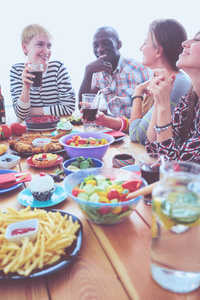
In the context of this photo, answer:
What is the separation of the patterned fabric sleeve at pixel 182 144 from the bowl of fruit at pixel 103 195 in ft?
1.45

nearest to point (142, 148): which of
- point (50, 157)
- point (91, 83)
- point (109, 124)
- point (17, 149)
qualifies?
point (109, 124)

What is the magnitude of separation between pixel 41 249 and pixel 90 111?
1.27m

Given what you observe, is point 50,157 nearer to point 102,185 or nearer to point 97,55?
point 102,185

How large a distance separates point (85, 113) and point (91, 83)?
123 cm

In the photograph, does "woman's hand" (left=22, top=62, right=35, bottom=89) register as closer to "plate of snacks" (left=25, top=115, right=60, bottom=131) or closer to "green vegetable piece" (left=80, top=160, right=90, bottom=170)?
"plate of snacks" (left=25, top=115, right=60, bottom=131)

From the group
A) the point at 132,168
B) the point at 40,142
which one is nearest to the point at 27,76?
the point at 40,142

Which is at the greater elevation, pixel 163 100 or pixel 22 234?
pixel 163 100

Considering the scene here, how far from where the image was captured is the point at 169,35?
5.82 feet

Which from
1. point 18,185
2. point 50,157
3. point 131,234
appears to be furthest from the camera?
point 50,157

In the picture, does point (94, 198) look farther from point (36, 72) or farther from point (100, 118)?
point (36, 72)

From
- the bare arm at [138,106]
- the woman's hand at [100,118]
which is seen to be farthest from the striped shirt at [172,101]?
the woman's hand at [100,118]

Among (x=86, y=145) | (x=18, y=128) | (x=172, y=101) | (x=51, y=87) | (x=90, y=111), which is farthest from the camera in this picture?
(x=51, y=87)

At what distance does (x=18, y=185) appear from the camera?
1112 millimetres

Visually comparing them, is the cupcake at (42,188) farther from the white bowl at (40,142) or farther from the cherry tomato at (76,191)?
the white bowl at (40,142)
